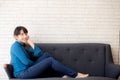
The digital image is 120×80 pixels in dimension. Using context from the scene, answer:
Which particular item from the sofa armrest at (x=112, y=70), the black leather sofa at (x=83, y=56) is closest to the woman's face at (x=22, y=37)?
the black leather sofa at (x=83, y=56)

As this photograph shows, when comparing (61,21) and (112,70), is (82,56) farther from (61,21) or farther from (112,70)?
(61,21)

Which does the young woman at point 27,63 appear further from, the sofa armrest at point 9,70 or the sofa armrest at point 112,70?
the sofa armrest at point 112,70

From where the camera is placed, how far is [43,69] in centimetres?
332

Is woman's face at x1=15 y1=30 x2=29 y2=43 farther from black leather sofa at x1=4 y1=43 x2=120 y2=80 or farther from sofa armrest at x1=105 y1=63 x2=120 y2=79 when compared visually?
sofa armrest at x1=105 y1=63 x2=120 y2=79

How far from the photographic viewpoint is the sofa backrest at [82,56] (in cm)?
371

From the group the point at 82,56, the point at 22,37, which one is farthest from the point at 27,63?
the point at 82,56

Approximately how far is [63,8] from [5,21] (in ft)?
2.96

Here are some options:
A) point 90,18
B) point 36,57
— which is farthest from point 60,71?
point 90,18

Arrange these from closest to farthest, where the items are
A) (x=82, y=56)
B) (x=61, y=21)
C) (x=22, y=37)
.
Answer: (x=22, y=37)
(x=82, y=56)
(x=61, y=21)

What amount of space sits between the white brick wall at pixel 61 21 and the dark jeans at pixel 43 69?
0.62 metres

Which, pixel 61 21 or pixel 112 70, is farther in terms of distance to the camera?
pixel 61 21

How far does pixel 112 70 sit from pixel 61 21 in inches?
42.1

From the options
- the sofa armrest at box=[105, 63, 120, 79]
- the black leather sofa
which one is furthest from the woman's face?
the sofa armrest at box=[105, 63, 120, 79]

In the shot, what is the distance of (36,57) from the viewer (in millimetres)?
3574
